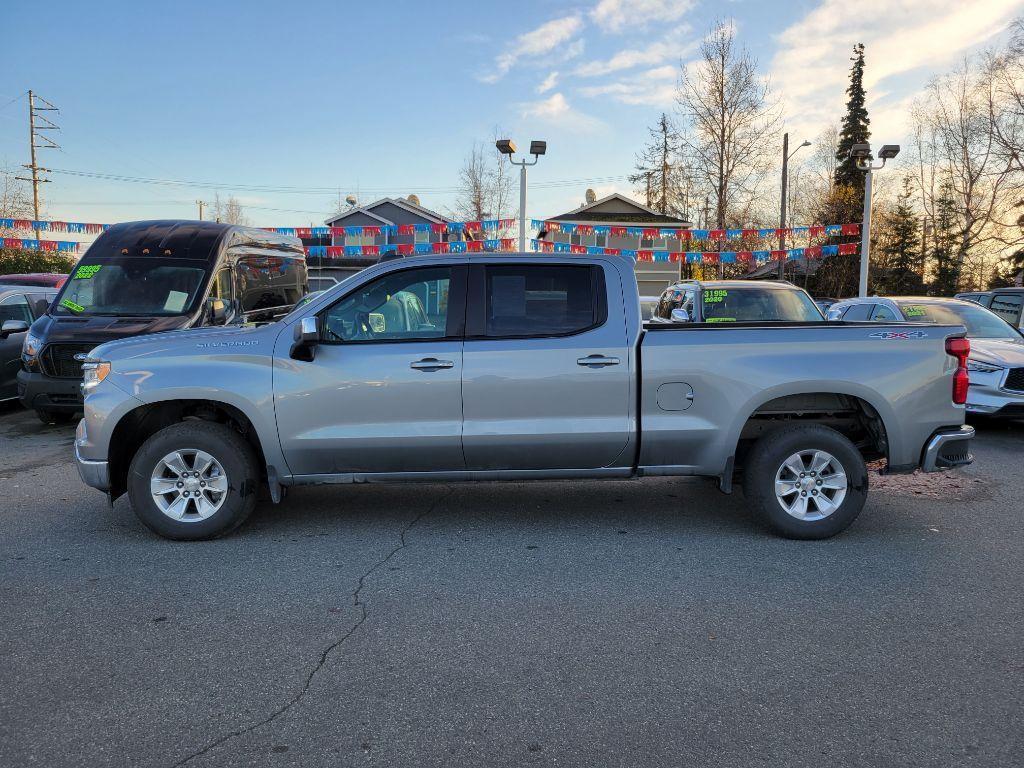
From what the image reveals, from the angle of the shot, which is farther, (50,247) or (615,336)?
(50,247)

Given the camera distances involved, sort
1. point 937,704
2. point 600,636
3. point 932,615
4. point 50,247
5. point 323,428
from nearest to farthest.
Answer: point 937,704 < point 600,636 < point 932,615 < point 323,428 < point 50,247

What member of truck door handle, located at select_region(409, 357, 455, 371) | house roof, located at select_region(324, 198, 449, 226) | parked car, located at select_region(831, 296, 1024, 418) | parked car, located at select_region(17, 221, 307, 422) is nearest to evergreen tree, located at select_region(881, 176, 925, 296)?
house roof, located at select_region(324, 198, 449, 226)

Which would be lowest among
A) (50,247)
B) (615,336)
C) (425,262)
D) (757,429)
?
(757,429)

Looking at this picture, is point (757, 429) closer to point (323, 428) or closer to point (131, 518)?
point (323, 428)

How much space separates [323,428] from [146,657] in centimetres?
185

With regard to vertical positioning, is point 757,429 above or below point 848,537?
above

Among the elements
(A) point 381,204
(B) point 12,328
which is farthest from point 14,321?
(A) point 381,204

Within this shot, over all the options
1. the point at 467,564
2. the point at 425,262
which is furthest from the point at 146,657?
the point at 425,262

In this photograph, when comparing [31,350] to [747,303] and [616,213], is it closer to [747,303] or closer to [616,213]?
[747,303]

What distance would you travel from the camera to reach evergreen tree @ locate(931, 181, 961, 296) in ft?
136

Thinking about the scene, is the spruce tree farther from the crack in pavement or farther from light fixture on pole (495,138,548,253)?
the crack in pavement

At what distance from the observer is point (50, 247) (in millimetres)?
23297

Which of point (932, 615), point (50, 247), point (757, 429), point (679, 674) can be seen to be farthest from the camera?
point (50, 247)

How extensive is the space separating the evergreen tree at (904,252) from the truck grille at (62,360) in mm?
44840
